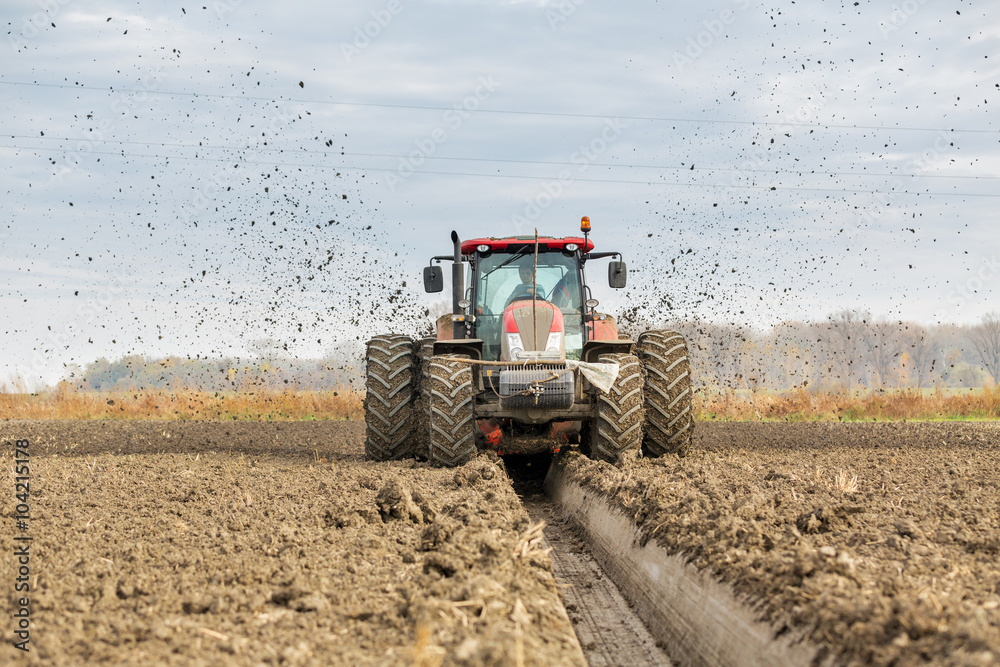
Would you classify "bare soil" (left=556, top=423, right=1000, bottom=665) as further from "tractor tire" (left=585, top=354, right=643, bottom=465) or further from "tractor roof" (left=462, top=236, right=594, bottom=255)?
"tractor roof" (left=462, top=236, right=594, bottom=255)

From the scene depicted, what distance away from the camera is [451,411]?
7.80 m

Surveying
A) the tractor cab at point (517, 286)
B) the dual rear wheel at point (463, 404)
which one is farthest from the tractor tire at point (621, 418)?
the tractor cab at point (517, 286)

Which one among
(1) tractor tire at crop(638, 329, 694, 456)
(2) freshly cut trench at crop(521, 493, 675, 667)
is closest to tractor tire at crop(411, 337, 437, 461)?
(1) tractor tire at crop(638, 329, 694, 456)

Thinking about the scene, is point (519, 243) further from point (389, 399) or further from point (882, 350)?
point (882, 350)

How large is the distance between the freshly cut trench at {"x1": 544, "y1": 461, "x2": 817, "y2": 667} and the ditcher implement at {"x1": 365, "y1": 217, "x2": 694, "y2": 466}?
1.67m

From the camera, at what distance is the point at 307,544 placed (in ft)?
15.1

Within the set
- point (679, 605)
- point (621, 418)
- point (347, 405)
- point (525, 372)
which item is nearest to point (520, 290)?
point (525, 372)

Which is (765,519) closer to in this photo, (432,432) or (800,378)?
(432,432)

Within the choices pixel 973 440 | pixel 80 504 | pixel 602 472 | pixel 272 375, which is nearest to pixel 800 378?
pixel 973 440

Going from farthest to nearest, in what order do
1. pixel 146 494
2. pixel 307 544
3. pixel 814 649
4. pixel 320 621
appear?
pixel 146 494, pixel 307 544, pixel 320 621, pixel 814 649

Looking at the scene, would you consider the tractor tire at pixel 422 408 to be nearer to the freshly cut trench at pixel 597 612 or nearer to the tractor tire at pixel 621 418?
the tractor tire at pixel 621 418

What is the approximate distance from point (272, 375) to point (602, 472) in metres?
13.5

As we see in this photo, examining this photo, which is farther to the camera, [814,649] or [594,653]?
[594,653]

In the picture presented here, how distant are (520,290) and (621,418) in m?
1.85
